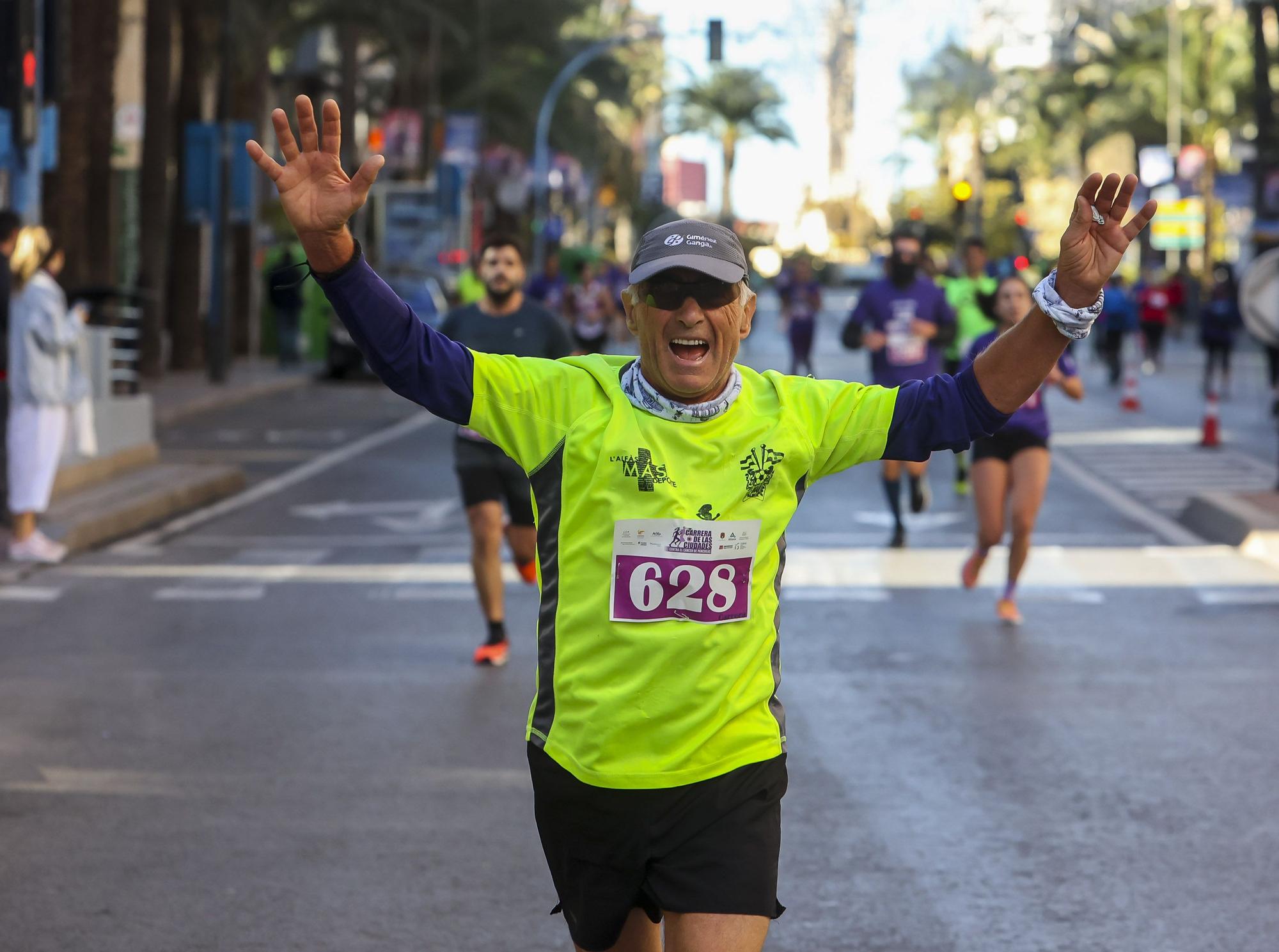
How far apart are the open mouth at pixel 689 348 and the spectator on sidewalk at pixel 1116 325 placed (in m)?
29.2

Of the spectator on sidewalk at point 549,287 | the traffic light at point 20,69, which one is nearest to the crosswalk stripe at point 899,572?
the traffic light at point 20,69

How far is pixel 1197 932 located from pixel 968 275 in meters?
12.1

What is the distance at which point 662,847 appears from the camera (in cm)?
358

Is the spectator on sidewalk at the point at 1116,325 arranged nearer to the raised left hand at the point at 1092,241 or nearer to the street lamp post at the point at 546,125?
the street lamp post at the point at 546,125

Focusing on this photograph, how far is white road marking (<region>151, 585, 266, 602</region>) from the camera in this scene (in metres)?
11.5

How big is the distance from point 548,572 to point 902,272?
1059cm

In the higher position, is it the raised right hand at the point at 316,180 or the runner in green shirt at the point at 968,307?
the raised right hand at the point at 316,180

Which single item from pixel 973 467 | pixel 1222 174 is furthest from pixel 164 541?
pixel 1222 174

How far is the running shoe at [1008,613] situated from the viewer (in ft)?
35.0

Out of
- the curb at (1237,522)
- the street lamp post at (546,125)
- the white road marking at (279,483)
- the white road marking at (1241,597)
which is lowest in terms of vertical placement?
the white road marking at (279,483)

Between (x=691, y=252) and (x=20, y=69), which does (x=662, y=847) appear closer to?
(x=691, y=252)

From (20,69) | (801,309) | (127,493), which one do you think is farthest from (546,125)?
(20,69)

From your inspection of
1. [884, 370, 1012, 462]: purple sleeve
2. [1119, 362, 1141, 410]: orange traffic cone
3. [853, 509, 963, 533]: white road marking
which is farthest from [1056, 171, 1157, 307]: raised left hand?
[1119, 362, 1141, 410]: orange traffic cone

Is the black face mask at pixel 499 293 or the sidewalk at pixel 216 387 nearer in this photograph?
the black face mask at pixel 499 293
